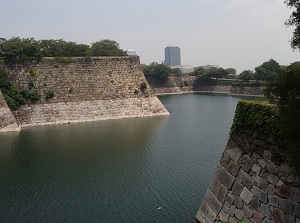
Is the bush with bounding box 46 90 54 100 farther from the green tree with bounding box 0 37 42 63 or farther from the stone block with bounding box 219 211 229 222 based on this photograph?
the stone block with bounding box 219 211 229 222

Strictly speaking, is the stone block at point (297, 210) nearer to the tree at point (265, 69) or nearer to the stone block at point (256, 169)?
the stone block at point (256, 169)

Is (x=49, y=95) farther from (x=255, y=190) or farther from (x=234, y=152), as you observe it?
(x=255, y=190)

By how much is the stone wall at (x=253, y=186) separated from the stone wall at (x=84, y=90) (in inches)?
1163

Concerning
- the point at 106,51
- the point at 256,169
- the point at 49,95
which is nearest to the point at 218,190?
the point at 256,169

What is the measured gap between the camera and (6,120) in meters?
34.8

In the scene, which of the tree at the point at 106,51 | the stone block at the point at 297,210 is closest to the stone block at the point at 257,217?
the stone block at the point at 297,210

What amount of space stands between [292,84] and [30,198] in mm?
13423

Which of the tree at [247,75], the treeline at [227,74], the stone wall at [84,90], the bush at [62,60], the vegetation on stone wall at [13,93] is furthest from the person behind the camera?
the tree at [247,75]

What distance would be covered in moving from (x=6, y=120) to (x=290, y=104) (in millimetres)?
31948

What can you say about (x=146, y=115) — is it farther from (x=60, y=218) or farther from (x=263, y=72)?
(x=263, y=72)

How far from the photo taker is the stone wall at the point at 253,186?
9.55 m

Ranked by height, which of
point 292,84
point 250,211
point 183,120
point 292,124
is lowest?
point 183,120

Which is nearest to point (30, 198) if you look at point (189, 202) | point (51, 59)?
point (189, 202)

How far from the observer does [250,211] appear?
10.5 metres
